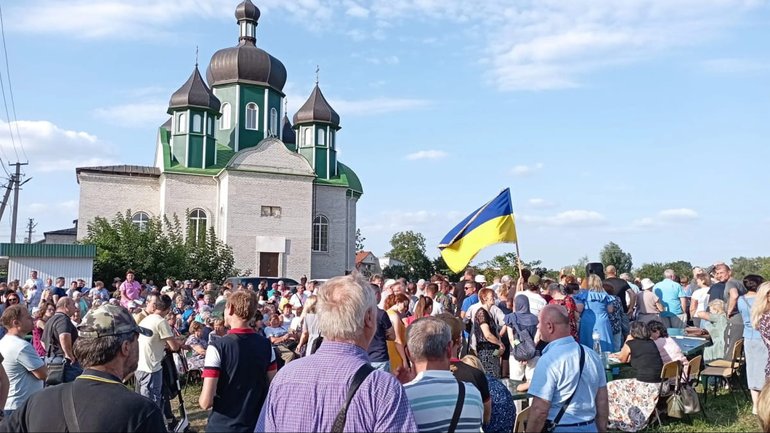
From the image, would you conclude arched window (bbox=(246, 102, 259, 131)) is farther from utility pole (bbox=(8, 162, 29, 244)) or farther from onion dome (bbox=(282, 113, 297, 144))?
utility pole (bbox=(8, 162, 29, 244))

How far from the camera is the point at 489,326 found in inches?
346

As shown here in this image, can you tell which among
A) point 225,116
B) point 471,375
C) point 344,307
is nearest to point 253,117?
point 225,116

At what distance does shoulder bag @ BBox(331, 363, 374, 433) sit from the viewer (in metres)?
2.44

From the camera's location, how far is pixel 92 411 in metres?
2.56

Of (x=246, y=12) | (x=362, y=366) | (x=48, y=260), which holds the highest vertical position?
(x=246, y=12)

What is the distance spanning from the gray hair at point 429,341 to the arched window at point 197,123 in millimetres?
34323

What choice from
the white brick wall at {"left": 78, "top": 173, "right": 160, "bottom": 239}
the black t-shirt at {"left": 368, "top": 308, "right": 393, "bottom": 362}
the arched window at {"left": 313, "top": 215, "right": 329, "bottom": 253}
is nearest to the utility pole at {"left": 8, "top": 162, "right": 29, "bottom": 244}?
the white brick wall at {"left": 78, "top": 173, "right": 160, "bottom": 239}

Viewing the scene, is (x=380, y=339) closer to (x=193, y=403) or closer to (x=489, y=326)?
(x=489, y=326)

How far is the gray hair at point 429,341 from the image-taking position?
3.28m

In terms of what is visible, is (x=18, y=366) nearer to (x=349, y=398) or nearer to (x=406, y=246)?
(x=349, y=398)

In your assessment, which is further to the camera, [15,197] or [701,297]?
[15,197]

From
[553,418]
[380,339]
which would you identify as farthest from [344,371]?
[380,339]

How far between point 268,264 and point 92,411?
32847mm

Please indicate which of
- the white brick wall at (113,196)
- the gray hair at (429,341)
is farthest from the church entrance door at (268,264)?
the gray hair at (429,341)
